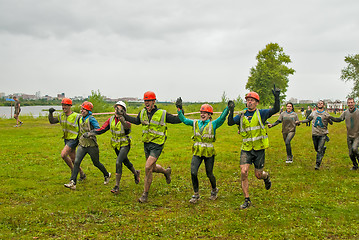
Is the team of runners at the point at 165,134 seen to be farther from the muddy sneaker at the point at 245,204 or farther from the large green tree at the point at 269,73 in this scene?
the large green tree at the point at 269,73

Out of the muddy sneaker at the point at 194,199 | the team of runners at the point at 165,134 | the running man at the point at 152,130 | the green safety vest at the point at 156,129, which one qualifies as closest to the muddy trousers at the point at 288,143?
the team of runners at the point at 165,134

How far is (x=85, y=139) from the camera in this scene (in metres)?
9.59

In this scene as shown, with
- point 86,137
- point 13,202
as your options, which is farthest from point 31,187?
point 86,137

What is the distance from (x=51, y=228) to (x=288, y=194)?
5968 mm

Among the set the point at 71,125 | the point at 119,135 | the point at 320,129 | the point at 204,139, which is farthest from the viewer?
the point at 320,129

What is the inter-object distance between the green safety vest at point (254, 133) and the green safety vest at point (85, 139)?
439 cm

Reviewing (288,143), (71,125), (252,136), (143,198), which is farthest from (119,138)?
(288,143)

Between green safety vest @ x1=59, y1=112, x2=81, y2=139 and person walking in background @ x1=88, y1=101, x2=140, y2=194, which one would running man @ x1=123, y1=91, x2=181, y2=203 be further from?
green safety vest @ x1=59, y1=112, x2=81, y2=139

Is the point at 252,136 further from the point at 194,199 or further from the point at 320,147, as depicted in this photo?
the point at 320,147

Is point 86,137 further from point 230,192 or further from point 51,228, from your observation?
point 230,192

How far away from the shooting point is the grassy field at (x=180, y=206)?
641 centimetres

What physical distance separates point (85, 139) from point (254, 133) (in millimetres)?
4879

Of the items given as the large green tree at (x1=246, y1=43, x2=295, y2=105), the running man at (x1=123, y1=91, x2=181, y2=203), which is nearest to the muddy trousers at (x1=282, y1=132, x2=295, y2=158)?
the running man at (x1=123, y1=91, x2=181, y2=203)

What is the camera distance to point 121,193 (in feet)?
30.0
